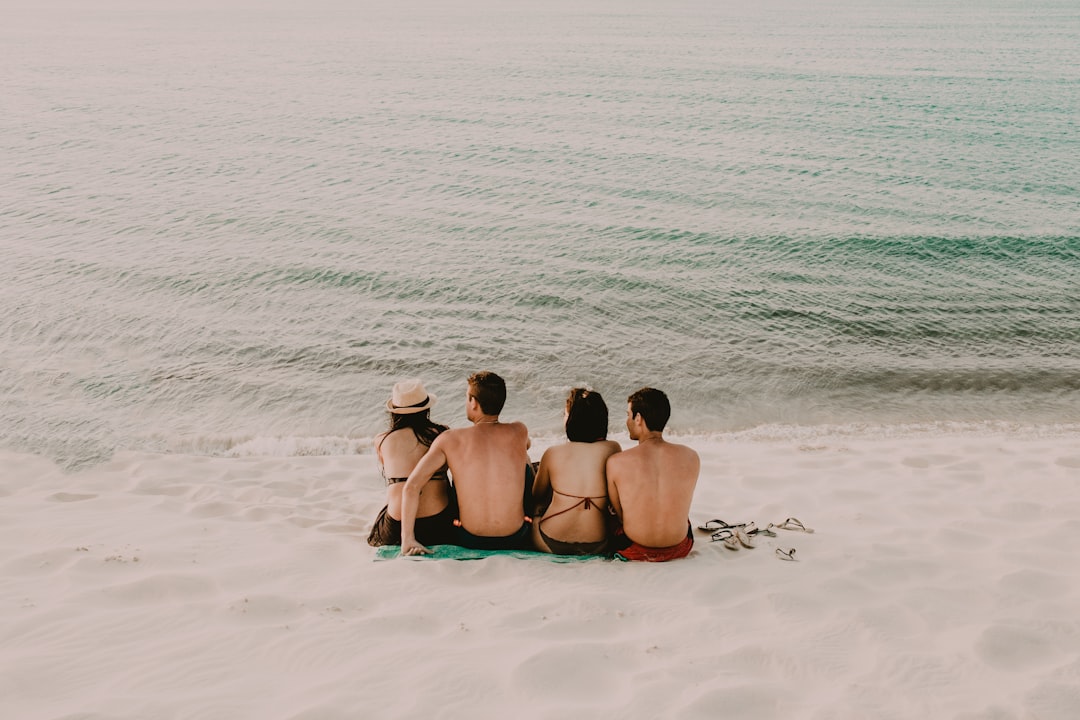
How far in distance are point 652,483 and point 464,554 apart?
139 centimetres

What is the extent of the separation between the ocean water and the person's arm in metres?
4.05

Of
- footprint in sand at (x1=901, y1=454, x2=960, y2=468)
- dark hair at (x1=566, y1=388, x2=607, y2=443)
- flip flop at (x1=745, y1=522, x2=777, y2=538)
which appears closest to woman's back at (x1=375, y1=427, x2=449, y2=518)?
dark hair at (x1=566, y1=388, x2=607, y2=443)

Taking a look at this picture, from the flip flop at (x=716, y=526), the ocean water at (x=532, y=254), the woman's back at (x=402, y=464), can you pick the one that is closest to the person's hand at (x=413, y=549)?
the woman's back at (x=402, y=464)

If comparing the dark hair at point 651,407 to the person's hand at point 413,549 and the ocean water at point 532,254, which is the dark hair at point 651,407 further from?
the ocean water at point 532,254

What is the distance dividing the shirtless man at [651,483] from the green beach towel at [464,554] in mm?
363

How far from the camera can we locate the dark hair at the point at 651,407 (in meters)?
4.98

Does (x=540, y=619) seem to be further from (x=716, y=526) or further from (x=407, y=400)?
(x=716, y=526)

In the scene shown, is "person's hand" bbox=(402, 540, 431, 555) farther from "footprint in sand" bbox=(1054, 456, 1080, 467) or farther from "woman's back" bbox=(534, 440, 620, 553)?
"footprint in sand" bbox=(1054, 456, 1080, 467)

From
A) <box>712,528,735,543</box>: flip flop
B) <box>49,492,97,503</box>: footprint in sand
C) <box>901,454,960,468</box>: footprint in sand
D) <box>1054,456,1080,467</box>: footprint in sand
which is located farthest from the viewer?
<box>901,454,960,468</box>: footprint in sand

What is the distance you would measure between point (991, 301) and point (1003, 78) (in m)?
29.1

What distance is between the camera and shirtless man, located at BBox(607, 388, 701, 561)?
500cm

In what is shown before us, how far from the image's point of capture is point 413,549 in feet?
16.9

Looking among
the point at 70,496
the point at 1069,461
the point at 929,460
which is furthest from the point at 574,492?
the point at 1069,461

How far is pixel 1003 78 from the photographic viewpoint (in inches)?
1387
